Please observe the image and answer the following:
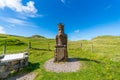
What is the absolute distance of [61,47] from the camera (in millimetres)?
22312

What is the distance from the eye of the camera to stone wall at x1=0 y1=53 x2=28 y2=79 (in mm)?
19900

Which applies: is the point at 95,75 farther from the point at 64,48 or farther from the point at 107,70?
the point at 64,48

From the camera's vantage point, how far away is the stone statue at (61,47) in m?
22.0

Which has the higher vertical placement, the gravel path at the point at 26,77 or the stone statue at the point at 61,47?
the stone statue at the point at 61,47

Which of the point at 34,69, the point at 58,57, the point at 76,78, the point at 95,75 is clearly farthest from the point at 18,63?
the point at 95,75

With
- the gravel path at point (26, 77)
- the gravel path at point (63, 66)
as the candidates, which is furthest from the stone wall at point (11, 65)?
the gravel path at point (63, 66)

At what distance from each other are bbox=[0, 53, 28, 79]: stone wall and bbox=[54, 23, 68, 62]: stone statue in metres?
4.40

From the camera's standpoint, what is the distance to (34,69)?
69.5ft

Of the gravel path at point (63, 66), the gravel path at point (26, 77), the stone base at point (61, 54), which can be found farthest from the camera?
the stone base at point (61, 54)

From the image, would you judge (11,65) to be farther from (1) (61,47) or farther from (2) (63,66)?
(1) (61,47)

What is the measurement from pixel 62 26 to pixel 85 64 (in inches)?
243

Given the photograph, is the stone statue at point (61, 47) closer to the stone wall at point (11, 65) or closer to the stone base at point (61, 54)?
the stone base at point (61, 54)

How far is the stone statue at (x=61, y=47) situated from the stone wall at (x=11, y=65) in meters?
4.40

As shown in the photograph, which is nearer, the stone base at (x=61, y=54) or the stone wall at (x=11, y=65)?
the stone wall at (x=11, y=65)
